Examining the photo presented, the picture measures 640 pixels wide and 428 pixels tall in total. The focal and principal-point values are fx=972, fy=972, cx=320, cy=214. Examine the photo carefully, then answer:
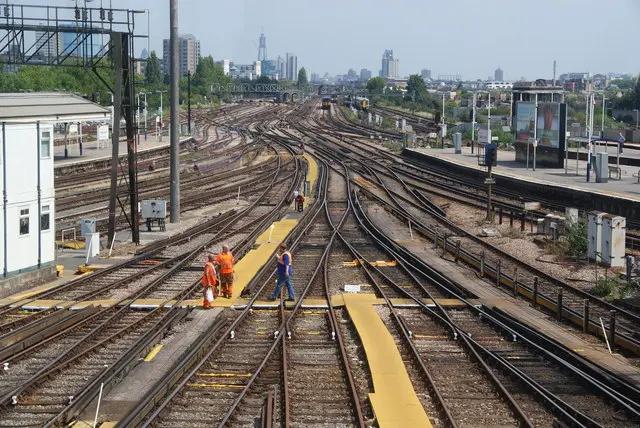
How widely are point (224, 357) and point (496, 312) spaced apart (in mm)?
5354

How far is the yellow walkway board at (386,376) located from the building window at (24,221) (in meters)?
7.22

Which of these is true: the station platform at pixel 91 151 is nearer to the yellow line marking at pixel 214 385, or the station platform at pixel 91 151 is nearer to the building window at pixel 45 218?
the building window at pixel 45 218

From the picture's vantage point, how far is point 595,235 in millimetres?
22547

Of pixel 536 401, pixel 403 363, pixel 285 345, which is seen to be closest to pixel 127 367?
pixel 285 345

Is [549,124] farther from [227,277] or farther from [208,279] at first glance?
[208,279]

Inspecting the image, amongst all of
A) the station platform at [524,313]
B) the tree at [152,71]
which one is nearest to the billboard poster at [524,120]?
the station platform at [524,313]

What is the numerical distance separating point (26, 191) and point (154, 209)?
726 cm

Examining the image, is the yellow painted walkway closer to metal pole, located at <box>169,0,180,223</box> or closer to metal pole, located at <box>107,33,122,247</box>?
metal pole, located at <box>169,0,180,223</box>

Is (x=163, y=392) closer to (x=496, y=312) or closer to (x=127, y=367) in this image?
(x=127, y=367)

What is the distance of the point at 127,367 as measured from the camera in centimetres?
1298

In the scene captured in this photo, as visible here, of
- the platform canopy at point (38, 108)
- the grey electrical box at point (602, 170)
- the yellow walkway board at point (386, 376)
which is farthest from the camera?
the grey electrical box at point (602, 170)

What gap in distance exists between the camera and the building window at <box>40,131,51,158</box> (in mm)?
20953

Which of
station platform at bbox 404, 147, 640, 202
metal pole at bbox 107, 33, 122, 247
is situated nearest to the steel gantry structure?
metal pole at bbox 107, 33, 122, 247

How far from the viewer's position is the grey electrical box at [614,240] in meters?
21.8
